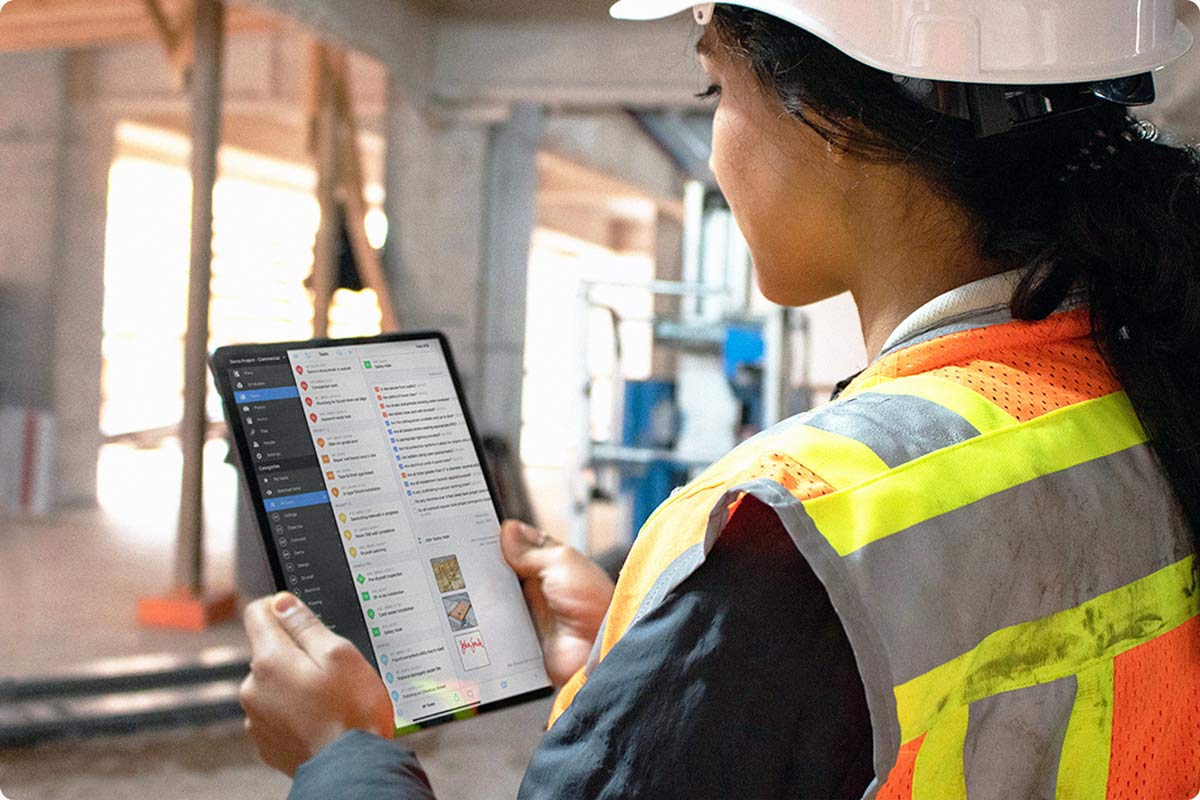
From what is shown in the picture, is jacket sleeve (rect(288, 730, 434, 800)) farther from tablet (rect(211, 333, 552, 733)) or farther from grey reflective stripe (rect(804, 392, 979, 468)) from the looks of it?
grey reflective stripe (rect(804, 392, 979, 468))

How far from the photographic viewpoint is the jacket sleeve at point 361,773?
710 mm

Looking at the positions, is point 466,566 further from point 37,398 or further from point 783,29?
point 37,398

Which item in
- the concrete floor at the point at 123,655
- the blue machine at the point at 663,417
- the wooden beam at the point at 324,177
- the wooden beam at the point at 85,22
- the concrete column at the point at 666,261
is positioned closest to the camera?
the concrete floor at the point at 123,655

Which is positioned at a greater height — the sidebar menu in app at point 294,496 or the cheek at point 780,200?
the cheek at point 780,200

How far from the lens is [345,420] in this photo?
1.04m

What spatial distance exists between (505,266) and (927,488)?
722 centimetres

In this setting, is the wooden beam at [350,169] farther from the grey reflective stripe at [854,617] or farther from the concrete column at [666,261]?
the concrete column at [666,261]

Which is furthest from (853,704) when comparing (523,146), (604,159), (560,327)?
(560,327)

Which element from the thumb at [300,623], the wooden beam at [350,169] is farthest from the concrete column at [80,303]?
the thumb at [300,623]

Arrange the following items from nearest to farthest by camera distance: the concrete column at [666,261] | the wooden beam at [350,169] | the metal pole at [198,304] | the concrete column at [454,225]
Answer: the metal pole at [198,304] → the wooden beam at [350,169] → the concrete column at [454,225] → the concrete column at [666,261]

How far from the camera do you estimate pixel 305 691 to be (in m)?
0.82

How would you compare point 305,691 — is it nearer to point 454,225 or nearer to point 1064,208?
point 1064,208

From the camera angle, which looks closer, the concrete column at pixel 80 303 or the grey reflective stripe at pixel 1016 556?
the grey reflective stripe at pixel 1016 556

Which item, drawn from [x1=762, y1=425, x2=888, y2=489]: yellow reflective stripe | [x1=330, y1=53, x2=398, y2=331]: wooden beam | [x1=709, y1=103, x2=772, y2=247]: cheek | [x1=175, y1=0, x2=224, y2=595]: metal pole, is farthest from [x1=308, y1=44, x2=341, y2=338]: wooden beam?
[x1=762, y1=425, x2=888, y2=489]: yellow reflective stripe
